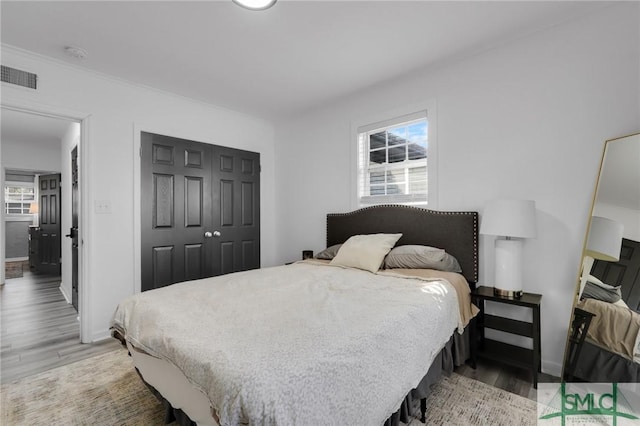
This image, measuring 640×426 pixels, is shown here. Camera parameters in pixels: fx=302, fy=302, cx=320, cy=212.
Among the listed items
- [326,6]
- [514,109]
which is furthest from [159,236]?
[514,109]

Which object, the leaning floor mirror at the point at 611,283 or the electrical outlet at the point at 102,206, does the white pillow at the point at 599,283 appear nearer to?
the leaning floor mirror at the point at 611,283

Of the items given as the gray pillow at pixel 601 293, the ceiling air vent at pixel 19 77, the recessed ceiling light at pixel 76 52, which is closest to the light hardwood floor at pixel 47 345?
the gray pillow at pixel 601 293

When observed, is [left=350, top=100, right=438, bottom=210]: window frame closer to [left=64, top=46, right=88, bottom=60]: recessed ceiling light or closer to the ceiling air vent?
[left=64, top=46, right=88, bottom=60]: recessed ceiling light

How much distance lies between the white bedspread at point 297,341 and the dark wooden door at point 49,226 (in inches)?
222

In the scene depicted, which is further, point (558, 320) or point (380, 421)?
point (558, 320)

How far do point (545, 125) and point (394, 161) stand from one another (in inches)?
52.3

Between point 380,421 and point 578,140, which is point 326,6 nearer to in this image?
point 578,140

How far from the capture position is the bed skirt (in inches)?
56.5

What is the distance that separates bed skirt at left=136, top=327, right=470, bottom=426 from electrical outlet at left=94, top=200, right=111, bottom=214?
184 cm

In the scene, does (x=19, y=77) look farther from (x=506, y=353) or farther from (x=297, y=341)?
(x=506, y=353)

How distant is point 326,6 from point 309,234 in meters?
2.62

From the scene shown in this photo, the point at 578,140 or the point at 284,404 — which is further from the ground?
the point at 578,140

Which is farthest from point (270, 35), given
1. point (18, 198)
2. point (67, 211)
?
point (18, 198)

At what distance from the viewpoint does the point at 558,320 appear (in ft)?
7.28
